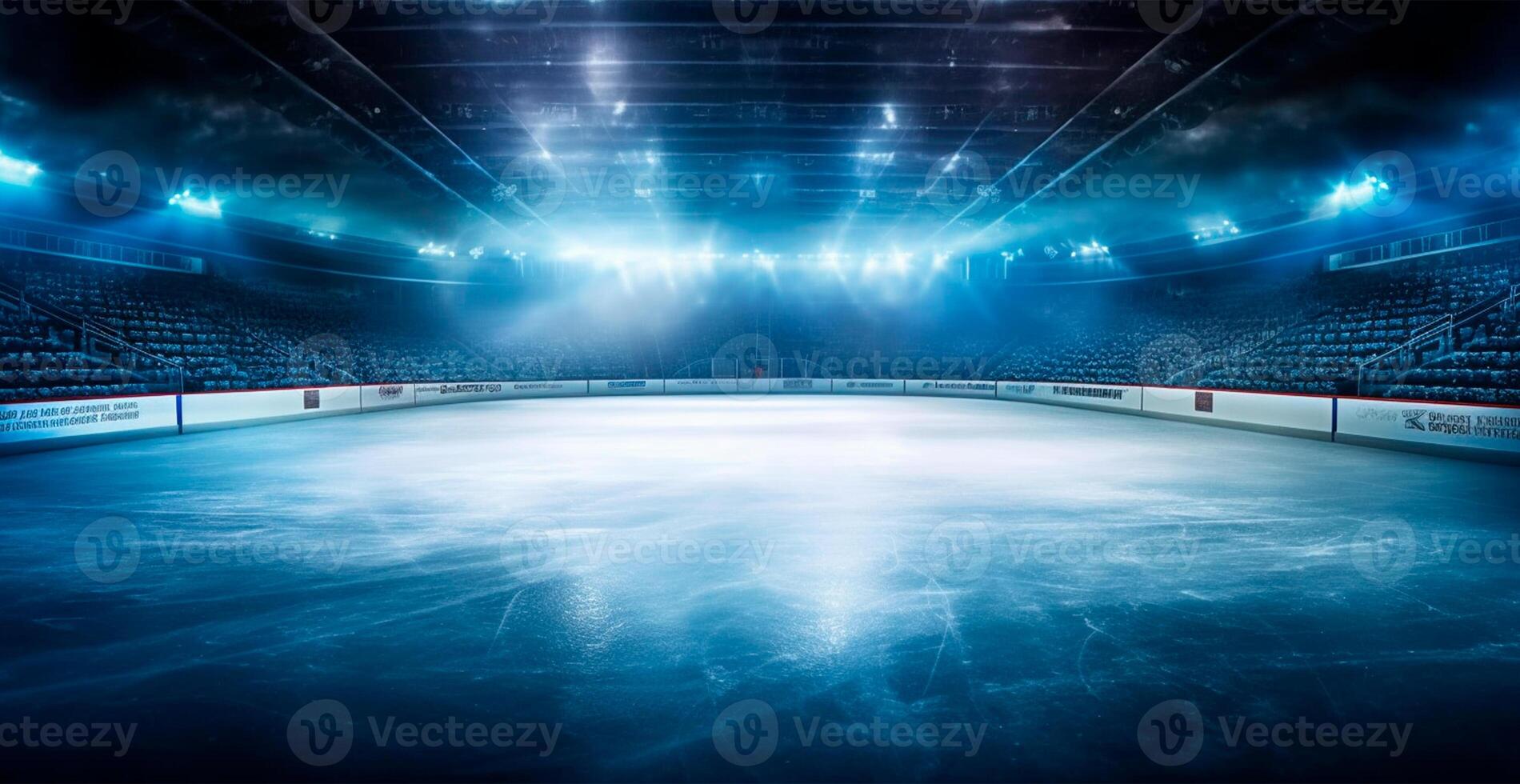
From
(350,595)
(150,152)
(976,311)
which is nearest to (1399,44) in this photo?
(350,595)

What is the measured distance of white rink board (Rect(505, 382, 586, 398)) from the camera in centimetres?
3259

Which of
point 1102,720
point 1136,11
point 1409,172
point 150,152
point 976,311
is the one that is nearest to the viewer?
point 1102,720

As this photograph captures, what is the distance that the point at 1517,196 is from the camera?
63.7 feet

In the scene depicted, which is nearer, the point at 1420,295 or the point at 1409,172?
the point at 1409,172

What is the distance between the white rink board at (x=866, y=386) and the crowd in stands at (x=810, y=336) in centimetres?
193

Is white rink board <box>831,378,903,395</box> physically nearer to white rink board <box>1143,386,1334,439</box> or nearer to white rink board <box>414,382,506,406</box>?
white rink board <box>1143,386,1334,439</box>

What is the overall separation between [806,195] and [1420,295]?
19405mm

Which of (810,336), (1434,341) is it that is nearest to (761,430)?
(1434,341)

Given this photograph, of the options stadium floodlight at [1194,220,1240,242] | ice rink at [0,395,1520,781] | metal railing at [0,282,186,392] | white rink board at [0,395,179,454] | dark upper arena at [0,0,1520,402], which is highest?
stadium floodlight at [1194,220,1240,242]

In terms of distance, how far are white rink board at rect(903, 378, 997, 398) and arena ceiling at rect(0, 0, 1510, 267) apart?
1210 cm

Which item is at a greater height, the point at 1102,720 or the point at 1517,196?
the point at 1517,196

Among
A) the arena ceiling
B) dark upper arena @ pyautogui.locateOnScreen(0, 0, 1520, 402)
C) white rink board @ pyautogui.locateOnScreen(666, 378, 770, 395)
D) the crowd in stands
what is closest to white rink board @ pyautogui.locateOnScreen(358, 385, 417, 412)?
dark upper arena @ pyautogui.locateOnScreen(0, 0, 1520, 402)

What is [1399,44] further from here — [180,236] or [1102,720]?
[180,236]

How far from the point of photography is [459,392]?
98.0ft
